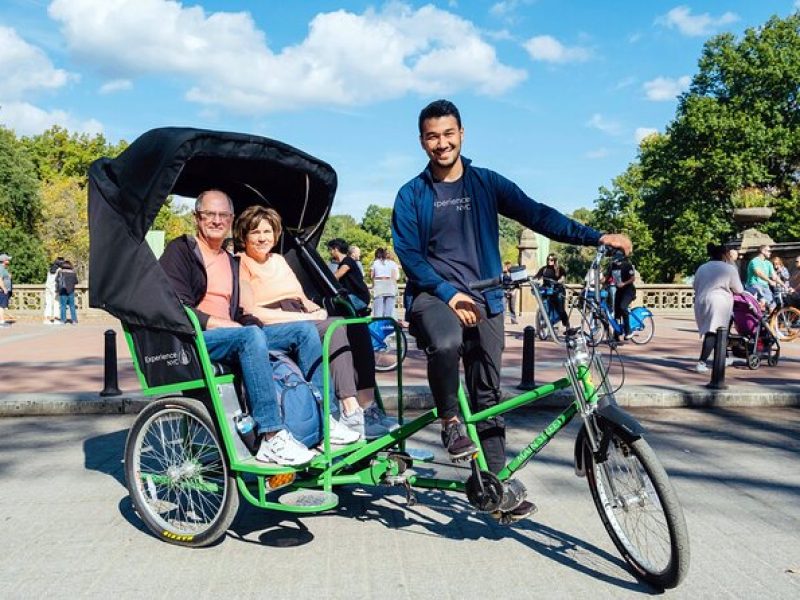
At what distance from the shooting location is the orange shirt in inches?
174

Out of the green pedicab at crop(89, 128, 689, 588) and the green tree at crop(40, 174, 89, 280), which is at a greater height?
the green tree at crop(40, 174, 89, 280)

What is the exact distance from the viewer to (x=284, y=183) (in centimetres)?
519

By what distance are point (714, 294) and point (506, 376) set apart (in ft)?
9.93

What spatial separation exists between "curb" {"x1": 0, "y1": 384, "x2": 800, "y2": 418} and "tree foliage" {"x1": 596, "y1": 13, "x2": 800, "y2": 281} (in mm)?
31328

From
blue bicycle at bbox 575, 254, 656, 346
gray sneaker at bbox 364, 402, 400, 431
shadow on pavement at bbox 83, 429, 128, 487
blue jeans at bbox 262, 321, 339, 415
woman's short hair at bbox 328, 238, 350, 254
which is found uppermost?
woman's short hair at bbox 328, 238, 350, 254

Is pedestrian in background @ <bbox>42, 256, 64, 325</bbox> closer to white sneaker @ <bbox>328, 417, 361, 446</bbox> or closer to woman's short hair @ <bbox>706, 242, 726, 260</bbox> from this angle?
woman's short hair @ <bbox>706, 242, 726, 260</bbox>

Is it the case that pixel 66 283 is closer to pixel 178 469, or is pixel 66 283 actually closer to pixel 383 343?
pixel 383 343

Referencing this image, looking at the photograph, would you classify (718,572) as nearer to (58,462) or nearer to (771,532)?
(771,532)

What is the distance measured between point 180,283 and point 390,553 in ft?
6.13

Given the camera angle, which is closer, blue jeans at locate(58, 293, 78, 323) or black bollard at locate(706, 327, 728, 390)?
black bollard at locate(706, 327, 728, 390)

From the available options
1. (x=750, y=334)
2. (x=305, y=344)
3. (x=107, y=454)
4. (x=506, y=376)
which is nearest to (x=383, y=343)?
Result: (x=506, y=376)

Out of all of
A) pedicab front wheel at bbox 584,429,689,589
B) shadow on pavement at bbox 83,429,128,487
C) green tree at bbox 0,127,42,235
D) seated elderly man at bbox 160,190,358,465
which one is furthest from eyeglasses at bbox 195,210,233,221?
green tree at bbox 0,127,42,235

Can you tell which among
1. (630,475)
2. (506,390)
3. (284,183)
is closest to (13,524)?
(284,183)

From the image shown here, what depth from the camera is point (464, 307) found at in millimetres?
3650
